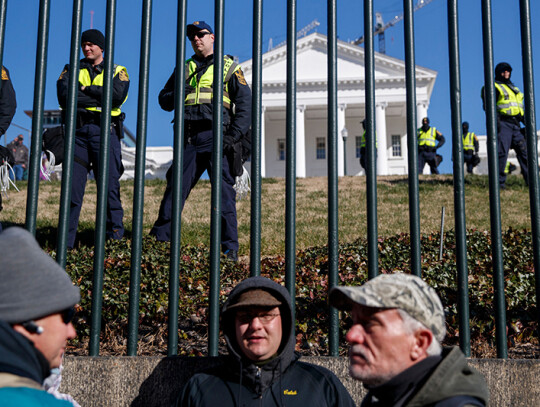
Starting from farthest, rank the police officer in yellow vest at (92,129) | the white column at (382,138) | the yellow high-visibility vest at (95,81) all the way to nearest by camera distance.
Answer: the white column at (382,138), the yellow high-visibility vest at (95,81), the police officer in yellow vest at (92,129)

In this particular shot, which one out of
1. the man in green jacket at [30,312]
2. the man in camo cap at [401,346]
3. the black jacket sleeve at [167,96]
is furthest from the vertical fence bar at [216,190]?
the black jacket sleeve at [167,96]

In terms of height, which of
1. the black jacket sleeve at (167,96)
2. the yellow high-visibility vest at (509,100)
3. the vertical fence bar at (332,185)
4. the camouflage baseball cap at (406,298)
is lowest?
the camouflage baseball cap at (406,298)

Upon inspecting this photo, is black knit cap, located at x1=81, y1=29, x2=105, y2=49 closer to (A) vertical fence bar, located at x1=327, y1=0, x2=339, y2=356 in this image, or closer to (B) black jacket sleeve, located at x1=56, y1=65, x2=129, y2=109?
(B) black jacket sleeve, located at x1=56, y1=65, x2=129, y2=109

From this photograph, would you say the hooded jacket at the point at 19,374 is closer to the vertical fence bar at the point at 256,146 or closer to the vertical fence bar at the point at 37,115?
the vertical fence bar at the point at 256,146

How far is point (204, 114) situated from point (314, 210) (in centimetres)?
543

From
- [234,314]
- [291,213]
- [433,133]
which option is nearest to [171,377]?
[234,314]

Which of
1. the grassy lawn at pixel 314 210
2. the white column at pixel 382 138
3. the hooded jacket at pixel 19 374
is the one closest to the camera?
the hooded jacket at pixel 19 374

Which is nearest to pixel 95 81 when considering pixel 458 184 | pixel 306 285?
pixel 306 285

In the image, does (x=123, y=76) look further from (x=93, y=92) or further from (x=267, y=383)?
(x=267, y=383)

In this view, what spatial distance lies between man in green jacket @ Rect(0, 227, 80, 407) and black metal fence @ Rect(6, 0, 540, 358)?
1.23m

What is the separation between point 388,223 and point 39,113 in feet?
23.8

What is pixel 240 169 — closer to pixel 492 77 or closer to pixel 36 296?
pixel 492 77

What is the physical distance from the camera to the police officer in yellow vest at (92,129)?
6.00 meters

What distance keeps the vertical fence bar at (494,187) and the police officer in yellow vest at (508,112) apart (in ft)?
24.9
